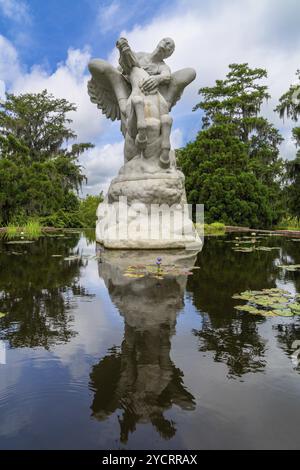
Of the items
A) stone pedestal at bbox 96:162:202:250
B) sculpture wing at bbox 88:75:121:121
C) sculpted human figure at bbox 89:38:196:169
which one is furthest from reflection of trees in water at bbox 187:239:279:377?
sculpture wing at bbox 88:75:121:121

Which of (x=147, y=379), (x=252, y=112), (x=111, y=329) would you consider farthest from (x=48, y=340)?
(x=252, y=112)

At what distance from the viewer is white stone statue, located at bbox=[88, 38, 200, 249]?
6.12 meters

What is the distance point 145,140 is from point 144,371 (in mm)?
5381

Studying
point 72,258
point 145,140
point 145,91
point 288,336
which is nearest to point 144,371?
point 288,336

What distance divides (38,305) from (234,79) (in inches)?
859

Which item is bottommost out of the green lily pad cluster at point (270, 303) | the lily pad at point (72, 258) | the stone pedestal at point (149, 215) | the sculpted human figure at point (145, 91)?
the green lily pad cluster at point (270, 303)

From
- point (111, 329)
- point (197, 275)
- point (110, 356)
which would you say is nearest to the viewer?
point (110, 356)

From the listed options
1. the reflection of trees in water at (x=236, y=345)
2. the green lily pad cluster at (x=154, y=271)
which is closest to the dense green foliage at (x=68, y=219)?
the green lily pad cluster at (x=154, y=271)

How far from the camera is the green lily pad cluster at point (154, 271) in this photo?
3576 mm

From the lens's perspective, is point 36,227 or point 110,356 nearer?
point 110,356

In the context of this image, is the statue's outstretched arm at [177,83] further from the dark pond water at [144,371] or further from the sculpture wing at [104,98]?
the dark pond water at [144,371]

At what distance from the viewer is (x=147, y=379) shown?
1437 mm

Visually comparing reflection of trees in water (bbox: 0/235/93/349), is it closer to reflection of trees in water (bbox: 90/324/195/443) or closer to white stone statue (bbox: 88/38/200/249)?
reflection of trees in water (bbox: 90/324/195/443)
